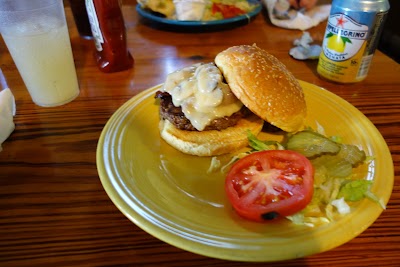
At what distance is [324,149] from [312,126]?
316 mm

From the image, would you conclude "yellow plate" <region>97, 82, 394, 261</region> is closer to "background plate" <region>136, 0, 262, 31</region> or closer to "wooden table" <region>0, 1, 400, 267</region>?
"wooden table" <region>0, 1, 400, 267</region>

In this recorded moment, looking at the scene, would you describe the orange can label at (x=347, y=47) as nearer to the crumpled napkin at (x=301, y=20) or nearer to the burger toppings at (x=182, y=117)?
the burger toppings at (x=182, y=117)

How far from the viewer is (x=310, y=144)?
120cm

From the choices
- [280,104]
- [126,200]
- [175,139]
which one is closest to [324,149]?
[280,104]

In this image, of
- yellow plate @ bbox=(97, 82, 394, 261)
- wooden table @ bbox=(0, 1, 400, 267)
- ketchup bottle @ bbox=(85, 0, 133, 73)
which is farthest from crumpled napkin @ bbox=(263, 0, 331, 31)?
ketchup bottle @ bbox=(85, 0, 133, 73)

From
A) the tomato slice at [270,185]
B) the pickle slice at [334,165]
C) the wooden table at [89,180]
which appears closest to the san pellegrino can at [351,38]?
the wooden table at [89,180]

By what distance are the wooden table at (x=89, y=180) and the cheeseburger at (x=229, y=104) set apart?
41 cm

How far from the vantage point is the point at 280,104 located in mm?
1313

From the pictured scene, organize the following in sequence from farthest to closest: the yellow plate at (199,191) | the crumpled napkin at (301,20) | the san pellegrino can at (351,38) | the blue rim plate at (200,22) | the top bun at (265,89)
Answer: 1. the crumpled napkin at (301,20)
2. the blue rim plate at (200,22)
3. the san pellegrino can at (351,38)
4. the top bun at (265,89)
5. the yellow plate at (199,191)

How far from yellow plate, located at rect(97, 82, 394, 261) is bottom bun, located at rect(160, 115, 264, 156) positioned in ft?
0.13

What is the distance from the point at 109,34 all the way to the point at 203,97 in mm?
892

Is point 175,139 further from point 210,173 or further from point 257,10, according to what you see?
point 257,10

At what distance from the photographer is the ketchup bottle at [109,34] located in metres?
1.74

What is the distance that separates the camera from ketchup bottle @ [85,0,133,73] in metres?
1.74
